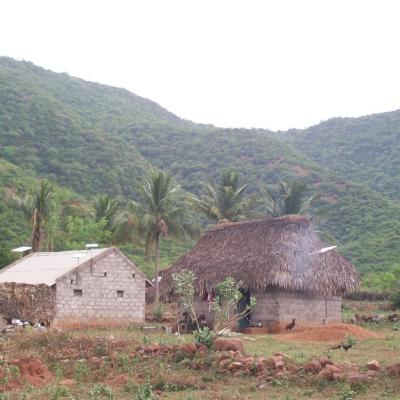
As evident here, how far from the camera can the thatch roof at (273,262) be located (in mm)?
26156

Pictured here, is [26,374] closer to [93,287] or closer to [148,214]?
[93,287]

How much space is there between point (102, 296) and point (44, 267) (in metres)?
3.03

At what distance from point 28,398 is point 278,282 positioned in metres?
13.8

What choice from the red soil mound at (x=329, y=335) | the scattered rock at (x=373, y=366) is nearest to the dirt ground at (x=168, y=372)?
the scattered rock at (x=373, y=366)

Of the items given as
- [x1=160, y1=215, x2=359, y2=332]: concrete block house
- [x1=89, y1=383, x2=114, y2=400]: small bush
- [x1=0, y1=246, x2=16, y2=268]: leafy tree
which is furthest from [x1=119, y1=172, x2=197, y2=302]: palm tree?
[x1=89, y1=383, x2=114, y2=400]: small bush

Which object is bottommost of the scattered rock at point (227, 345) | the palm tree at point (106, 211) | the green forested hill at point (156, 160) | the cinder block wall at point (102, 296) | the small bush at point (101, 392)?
the small bush at point (101, 392)

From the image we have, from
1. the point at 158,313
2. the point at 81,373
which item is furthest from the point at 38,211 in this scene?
the point at 81,373

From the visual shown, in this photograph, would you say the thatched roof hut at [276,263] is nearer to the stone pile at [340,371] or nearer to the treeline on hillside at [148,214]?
the treeline on hillside at [148,214]

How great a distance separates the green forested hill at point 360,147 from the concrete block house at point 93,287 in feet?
130

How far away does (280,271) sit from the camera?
1022 inches

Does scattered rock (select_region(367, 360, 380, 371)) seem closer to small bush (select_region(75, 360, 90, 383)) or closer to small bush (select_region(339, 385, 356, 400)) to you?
small bush (select_region(339, 385, 356, 400))

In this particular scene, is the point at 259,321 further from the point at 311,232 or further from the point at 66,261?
the point at 66,261

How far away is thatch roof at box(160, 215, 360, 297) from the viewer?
26156 millimetres

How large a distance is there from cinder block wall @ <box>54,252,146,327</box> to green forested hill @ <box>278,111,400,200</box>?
130 ft
